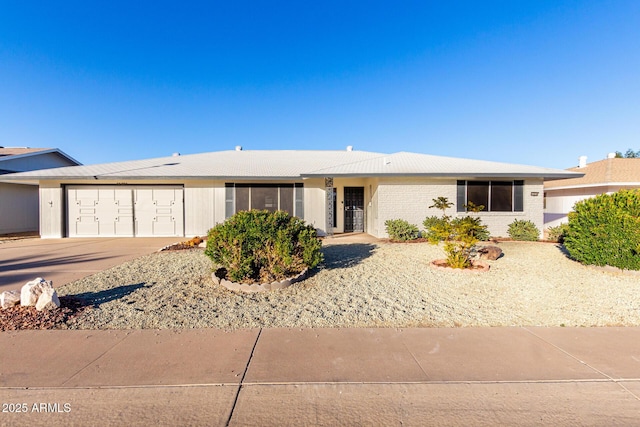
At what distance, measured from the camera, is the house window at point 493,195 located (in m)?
12.2

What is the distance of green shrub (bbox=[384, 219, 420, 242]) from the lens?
11188 mm

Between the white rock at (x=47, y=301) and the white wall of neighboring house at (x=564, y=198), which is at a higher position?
the white wall of neighboring house at (x=564, y=198)

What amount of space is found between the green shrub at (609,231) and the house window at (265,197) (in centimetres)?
898

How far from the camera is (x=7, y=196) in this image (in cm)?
1505

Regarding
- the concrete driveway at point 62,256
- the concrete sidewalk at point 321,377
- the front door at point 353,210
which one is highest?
the front door at point 353,210

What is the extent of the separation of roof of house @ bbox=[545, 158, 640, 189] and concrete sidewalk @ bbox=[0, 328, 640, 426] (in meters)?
18.1

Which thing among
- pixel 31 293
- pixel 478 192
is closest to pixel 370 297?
pixel 31 293

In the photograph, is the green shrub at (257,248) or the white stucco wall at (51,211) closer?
the green shrub at (257,248)

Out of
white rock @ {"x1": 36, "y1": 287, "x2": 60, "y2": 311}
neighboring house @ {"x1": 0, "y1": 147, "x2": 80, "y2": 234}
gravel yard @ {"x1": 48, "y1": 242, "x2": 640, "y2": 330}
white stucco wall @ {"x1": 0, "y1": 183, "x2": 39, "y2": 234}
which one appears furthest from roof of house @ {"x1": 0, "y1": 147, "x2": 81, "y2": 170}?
white rock @ {"x1": 36, "y1": 287, "x2": 60, "y2": 311}

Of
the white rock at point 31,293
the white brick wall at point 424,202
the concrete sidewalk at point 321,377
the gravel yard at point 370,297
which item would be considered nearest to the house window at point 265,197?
the white brick wall at point 424,202

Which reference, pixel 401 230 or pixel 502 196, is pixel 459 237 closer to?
pixel 401 230

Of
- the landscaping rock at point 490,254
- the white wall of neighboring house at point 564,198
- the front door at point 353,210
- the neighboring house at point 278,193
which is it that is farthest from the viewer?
the white wall of neighboring house at point 564,198

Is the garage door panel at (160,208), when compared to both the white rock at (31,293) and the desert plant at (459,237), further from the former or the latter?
the desert plant at (459,237)

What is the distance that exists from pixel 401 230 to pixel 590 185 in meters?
13.9
